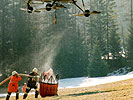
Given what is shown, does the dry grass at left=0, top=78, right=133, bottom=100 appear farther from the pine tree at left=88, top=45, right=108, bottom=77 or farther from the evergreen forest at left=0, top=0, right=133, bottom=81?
the pine tree at left=88, top=45, right=108, bottom=77

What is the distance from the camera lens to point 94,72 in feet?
129

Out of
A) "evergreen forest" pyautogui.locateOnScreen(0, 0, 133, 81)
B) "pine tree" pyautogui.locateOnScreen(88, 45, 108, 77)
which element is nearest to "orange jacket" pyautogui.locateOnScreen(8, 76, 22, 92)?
"evergreen forest" pyautogui.locateOnScreen(0, 0, 133, 81)

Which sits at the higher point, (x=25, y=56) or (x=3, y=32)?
(x=3, y=32)

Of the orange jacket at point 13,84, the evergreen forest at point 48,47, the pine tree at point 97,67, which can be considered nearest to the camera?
the orange jacket at point 13,84

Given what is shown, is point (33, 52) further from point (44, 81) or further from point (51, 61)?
point (44, 81)

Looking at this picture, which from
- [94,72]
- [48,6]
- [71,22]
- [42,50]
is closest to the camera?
[48,6]

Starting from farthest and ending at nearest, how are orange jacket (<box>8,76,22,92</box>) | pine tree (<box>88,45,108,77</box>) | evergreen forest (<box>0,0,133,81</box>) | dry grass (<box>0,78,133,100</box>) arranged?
evergreen forest (<box>0,0,133,81</box>), pine tree (<box>88,45,108,77</box>), orange jacket (<box>8,76,22,92</box>), dry grass (<box>0,78,133,100</box>)

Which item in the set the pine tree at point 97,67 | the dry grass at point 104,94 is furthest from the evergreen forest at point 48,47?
the dry grass at point 104,94

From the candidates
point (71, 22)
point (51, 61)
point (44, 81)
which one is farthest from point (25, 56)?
point (44, 81)

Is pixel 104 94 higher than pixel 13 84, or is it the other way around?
pixel 13 84

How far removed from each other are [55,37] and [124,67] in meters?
14.4

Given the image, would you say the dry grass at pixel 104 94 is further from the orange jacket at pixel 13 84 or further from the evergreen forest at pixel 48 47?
the evergreen forest at pixel 48 47

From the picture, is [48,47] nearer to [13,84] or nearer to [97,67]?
[97,67]

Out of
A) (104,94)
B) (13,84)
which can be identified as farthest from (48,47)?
(104,94)
